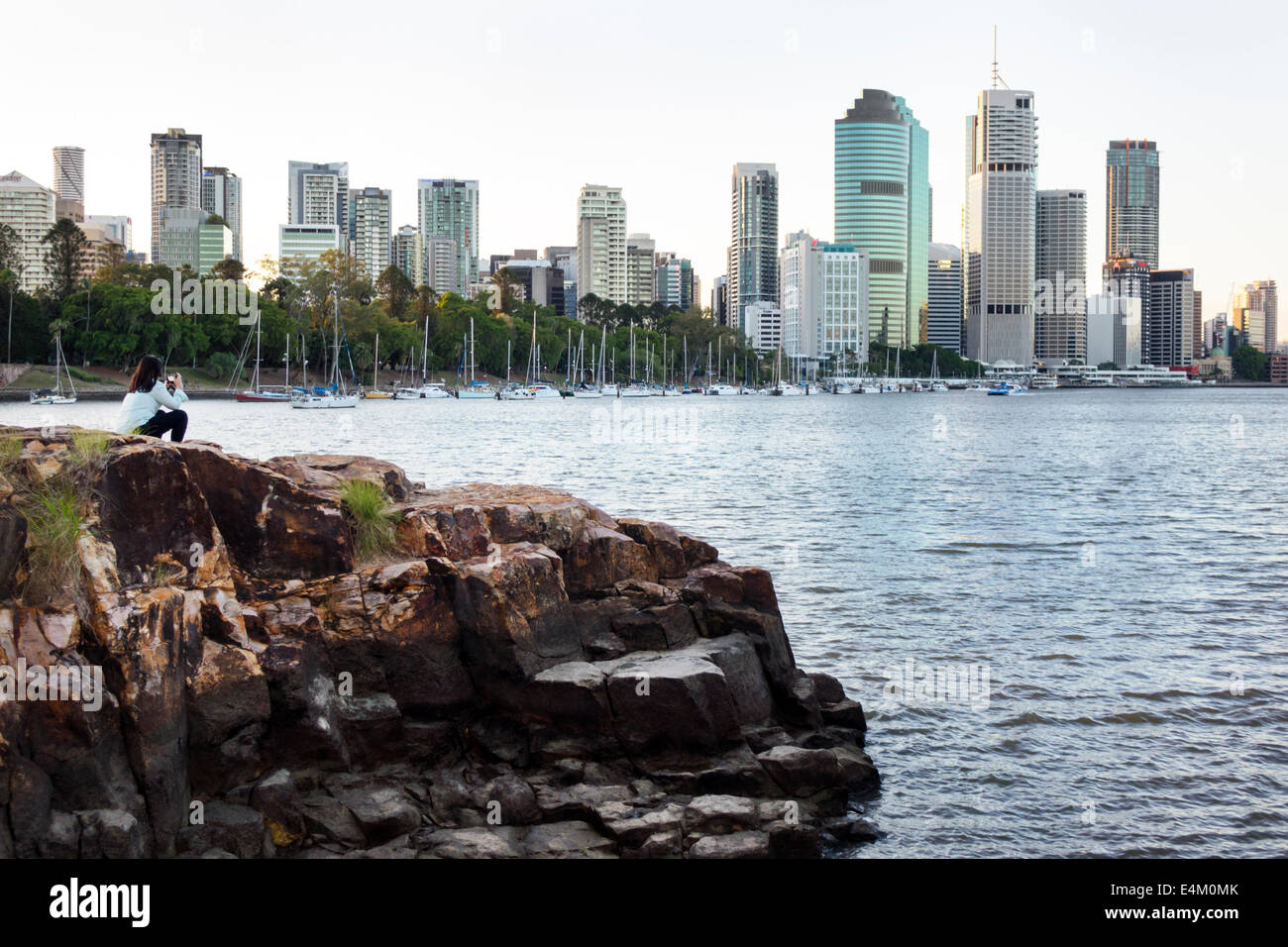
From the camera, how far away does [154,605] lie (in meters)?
12.3

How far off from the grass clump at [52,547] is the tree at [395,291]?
168426 millimetres

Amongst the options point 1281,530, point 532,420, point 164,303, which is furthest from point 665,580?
point 164,303

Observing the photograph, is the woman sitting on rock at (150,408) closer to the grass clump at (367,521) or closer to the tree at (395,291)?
the grass clump at (367,521)

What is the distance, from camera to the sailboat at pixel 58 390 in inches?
4267

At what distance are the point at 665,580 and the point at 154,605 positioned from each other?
295 inches

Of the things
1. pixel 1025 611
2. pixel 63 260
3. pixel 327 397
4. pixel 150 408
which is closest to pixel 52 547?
pixel 150 408

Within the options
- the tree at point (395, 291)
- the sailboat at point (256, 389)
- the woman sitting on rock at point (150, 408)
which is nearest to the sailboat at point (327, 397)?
the sailboat at point (256, 389)

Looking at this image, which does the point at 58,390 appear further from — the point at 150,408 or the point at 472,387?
the point at 150,408

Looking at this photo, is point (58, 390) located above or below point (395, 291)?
below

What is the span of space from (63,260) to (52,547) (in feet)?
462

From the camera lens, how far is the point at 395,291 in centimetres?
17950
